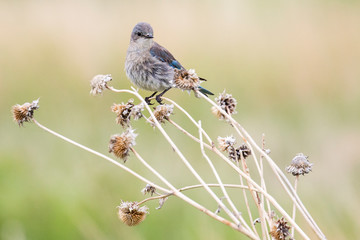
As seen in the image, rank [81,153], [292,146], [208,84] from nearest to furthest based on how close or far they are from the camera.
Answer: [81,153], [292,146], [208,84]

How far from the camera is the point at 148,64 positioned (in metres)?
4.39

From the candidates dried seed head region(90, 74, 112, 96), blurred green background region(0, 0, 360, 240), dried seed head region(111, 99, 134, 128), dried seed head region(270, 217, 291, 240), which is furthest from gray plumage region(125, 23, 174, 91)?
dried seed head region(270, 217, 291, 240)

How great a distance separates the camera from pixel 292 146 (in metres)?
6.53

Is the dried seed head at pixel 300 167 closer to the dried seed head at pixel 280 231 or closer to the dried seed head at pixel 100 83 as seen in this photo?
the dried seed head at pixel 280 231

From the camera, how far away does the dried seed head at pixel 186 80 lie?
8.43ft

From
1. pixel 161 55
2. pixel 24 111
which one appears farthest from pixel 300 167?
pixel 161 55

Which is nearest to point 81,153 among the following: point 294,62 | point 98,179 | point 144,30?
point 98,179

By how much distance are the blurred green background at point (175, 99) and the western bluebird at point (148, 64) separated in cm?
91

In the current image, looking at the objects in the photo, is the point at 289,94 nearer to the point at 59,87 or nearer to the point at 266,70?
the point at 266,70

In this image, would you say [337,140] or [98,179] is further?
[337,140]

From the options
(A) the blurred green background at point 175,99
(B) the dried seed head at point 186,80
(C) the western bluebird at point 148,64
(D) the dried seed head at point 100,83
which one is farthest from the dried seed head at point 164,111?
(A) the blurred green background at point 175,99

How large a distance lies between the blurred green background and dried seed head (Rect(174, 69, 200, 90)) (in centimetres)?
189

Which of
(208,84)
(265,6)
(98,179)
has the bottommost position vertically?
(98,179)

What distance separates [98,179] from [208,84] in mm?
2248
